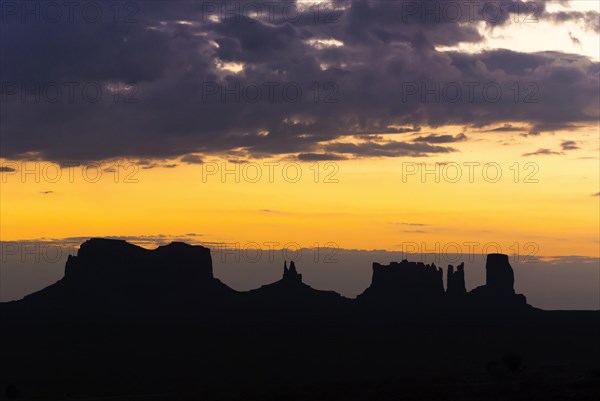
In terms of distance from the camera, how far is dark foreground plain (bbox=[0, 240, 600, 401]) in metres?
72.3

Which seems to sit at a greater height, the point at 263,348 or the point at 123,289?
the point at 123,289

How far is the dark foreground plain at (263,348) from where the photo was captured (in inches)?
2847

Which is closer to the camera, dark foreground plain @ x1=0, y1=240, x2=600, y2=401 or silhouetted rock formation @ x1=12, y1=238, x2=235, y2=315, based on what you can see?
dark foreground plain @ x1=0, y1=240, x2=600, y2=401

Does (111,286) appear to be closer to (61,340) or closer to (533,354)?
(61,340)

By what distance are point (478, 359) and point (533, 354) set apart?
6.65 metres

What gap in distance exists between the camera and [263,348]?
12156cm

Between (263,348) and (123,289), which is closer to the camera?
A: (263,348)

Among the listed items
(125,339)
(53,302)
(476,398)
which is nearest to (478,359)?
(125,339)

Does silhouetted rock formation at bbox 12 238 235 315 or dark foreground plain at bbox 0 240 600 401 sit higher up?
silhouetted rock formation at bbox 12 238 235 315

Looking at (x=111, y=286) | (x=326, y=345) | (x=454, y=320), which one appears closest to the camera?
(x=326, y=345)

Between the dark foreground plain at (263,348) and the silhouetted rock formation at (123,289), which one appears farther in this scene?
the silhouetted rock formation at (123,289)

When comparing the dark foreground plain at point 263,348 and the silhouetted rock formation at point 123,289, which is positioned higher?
the silhouetted rock formation at point 123,289

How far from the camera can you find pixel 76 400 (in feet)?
241

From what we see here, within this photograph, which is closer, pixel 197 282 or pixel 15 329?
pixel 15 329
